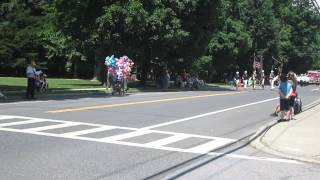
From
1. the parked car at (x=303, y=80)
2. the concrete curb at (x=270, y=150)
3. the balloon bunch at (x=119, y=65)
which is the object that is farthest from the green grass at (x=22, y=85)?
the parked car at (x=303, y=80)

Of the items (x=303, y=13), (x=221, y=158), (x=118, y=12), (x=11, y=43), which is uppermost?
(x=303, y=13)

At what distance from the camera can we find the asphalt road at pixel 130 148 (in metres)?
9.37

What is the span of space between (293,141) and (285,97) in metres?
6.10

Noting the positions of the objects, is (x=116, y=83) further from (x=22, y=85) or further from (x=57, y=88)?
(x=22, y=85)

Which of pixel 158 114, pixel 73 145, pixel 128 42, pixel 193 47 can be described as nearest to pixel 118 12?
pixel 128 42

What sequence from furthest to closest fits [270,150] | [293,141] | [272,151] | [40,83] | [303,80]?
[303,80] < [40,83] < [293,141] < [270,150] < [272,151]

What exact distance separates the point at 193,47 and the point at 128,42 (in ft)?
23.5

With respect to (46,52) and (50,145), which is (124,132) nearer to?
(50,145)

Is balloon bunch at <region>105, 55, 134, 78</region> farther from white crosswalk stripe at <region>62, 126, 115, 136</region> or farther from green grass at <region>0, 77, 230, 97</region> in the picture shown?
white crosswalk stripe at <region>62, 126, 115, 136</region>

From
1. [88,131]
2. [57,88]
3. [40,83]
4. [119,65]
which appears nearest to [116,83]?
[119,65]

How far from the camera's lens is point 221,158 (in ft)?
36.4

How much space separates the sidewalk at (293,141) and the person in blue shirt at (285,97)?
133 cm

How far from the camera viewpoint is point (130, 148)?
461 inches

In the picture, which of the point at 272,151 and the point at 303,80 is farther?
the point at 303,80
